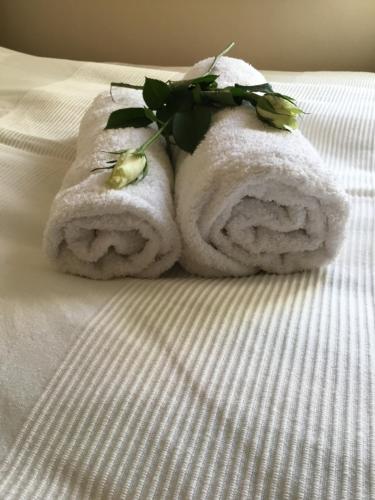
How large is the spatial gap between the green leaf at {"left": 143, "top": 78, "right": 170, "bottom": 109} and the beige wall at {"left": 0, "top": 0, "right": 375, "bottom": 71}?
1.10 meters

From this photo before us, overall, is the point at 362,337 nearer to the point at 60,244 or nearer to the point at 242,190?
the point at 242,190

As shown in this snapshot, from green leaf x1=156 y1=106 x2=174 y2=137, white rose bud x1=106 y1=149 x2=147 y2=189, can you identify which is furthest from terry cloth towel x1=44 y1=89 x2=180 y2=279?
green leaf x1=156 y1=106 x2=174 y2=137

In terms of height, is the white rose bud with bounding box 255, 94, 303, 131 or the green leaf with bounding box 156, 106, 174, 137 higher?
the white rose bud with bounding box 255, 94, 303, 131

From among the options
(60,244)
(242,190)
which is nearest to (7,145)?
A: (60,244)

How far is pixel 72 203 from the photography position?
2.02 ft

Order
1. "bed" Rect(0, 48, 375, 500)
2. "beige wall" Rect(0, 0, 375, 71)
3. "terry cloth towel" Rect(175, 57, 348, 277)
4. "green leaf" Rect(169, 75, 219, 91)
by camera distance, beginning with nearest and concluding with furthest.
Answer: "bed" Rect(0, 48, 375, 500) → "terry cloth towel" Rect(175, 57, 348, 277) → "green leaf" Rect(169, 75, 219, 91) → "beige wall" Rect(0, 0, 375, 71)

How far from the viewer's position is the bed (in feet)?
1.34

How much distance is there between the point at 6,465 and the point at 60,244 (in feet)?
0.91

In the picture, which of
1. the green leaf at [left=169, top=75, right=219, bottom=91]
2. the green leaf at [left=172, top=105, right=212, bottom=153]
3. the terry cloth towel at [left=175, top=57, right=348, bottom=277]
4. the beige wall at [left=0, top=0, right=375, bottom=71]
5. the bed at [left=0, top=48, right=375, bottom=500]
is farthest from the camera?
the beige wall at [left=0, top=0, right=375, bottom=71]

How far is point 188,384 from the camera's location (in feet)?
1.51

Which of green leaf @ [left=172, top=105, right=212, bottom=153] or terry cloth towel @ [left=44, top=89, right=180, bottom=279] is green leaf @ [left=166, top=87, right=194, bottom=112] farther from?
terry cloth towel @ [left=44, top=89, right=180, bottom=279]

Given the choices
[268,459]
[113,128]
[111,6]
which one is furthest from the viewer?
[111,6]

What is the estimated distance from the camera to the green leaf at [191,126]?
28.3 inches

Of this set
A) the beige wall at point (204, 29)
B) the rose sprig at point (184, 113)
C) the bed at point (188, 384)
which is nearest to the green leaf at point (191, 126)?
the rose sprig at point (184, 113)
